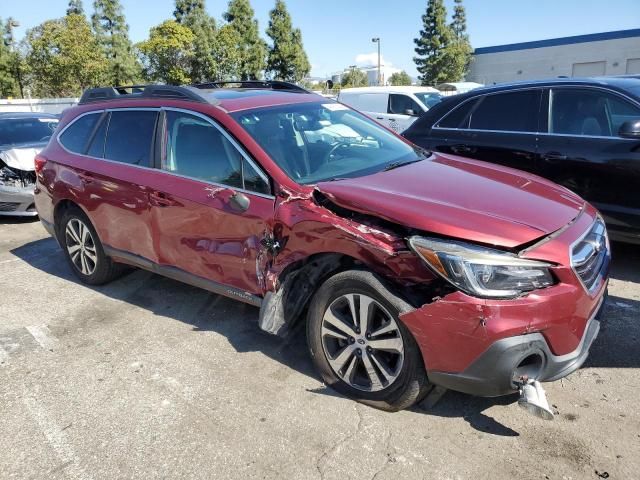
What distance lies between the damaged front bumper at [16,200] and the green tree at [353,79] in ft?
180

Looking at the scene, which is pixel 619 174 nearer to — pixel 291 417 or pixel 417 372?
pixel 417 372

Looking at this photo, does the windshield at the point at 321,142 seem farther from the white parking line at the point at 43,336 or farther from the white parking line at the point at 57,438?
the white parking line at the point at 43,336

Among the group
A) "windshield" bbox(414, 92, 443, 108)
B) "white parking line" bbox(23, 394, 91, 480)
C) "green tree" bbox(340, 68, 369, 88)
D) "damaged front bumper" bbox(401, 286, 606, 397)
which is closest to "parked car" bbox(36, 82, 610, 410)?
"damaged front bumper" bbox(401, 286, 606, 397)

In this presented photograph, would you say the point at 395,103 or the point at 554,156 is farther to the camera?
the point at 395,103

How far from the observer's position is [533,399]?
2385 millimetres

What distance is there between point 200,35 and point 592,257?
43631 millimetres

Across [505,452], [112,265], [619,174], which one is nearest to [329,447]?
[505,452]

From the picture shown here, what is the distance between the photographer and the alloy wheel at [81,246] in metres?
4.81

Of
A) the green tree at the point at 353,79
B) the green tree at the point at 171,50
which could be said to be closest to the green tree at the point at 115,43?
the green tree at the point at 171,50

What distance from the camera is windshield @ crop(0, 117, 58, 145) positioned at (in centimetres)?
842

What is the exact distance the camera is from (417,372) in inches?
106

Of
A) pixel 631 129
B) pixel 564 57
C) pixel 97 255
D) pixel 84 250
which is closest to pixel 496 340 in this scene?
pixel 631 129

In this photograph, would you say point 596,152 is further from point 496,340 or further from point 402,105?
point 402,105

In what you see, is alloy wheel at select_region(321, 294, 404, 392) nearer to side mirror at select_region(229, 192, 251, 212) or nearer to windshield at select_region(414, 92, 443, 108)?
side mirror at select_region(229, 192, 251, 212)
